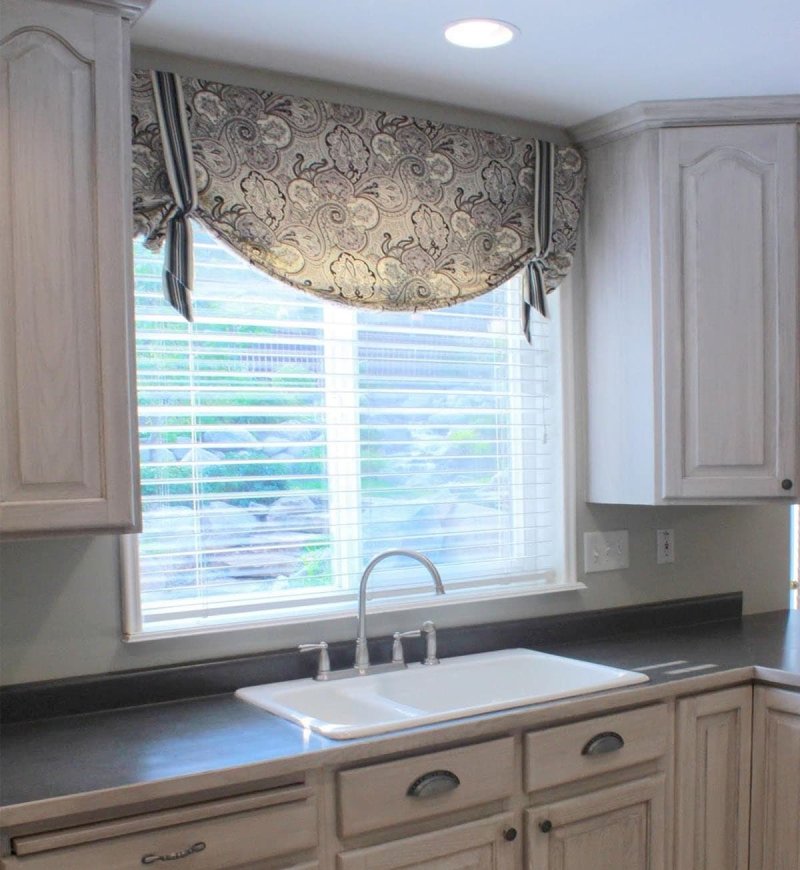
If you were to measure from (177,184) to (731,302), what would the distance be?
1.47 m

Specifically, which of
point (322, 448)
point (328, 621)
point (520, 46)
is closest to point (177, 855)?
point (328, 621)

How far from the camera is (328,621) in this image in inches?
99.3

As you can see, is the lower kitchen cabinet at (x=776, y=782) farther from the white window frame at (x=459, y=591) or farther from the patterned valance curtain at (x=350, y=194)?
the patterned valance curtain at (x=350, y=194)

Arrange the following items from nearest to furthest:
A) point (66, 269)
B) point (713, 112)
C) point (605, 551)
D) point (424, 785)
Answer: point (66, 269) < point (424, 785) < point (713, 112) < point (605, 551)

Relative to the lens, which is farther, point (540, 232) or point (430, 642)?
point (540, 232)

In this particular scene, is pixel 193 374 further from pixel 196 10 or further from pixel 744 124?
pixel 744 124

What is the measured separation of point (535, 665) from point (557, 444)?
66cm

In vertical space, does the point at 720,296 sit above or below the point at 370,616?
above

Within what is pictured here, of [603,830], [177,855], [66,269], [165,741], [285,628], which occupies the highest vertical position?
[66,269]

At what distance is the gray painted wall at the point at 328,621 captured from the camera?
2.15 meters

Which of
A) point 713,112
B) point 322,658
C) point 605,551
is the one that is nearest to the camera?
point 322,658

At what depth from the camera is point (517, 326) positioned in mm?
2936

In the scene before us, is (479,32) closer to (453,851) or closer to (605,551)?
(605,551)

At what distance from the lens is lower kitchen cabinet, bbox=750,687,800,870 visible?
2.41m
